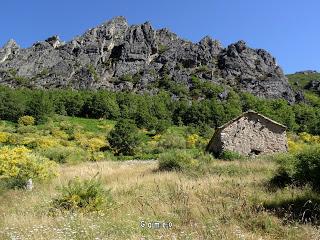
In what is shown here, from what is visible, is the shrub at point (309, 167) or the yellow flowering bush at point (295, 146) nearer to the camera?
the shrub at point (309, 167)

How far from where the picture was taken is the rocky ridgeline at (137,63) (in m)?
134

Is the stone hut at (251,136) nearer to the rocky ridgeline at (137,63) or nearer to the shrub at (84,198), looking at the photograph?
the shrub at (84,198)

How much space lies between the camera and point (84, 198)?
1034cm

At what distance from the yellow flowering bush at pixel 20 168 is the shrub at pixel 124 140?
3542 cm

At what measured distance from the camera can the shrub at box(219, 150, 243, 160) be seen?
107ft

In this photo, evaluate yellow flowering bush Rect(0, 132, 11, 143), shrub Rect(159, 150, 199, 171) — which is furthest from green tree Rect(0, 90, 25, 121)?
shrub Rect(159, 150, 199, 171)

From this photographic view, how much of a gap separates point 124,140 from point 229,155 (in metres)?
21.9

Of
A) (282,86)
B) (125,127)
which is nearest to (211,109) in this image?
(125,127)

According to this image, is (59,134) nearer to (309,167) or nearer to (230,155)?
(230,155)

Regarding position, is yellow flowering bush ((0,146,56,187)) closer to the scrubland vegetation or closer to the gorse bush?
the scrubland vegetation

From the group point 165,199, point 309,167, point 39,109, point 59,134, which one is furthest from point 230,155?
point 39,109

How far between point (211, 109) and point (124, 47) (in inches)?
2862

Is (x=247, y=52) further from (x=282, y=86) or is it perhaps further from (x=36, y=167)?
(x=36, y=167)

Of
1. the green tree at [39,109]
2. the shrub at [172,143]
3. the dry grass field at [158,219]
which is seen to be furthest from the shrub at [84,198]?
the green tree at [39,109]
